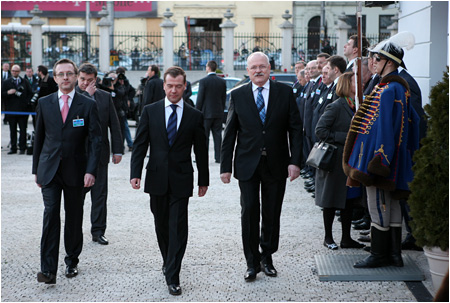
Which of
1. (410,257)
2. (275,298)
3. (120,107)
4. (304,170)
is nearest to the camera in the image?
(275,298)

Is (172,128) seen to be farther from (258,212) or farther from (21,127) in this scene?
(21,127)

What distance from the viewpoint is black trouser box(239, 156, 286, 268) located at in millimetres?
6758

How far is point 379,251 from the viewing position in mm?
6918

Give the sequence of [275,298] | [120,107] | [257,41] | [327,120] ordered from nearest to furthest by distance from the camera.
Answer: [275,298]
[327,120]
[120,107]
[257,41]

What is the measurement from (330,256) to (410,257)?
0.77 meters

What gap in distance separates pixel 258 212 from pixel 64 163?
179cm

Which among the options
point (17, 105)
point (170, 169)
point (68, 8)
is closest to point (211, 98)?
point (17, 105)

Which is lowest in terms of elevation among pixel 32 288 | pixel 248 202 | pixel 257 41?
pixel 32 288

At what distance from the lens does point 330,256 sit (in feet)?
24.4

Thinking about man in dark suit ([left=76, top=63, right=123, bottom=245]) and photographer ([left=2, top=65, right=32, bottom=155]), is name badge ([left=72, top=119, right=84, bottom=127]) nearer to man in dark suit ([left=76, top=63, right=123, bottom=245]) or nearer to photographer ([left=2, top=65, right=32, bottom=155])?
man in dark suit ([left=76, top=63, right=123, bottom=245])

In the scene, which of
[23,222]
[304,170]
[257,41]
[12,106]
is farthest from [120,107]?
[257,41]

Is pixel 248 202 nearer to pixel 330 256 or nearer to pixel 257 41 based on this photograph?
pixel 330 256

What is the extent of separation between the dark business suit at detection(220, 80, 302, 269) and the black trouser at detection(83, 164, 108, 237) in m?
2.08

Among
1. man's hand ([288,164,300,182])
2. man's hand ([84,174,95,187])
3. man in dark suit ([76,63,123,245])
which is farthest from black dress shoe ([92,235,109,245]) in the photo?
man's hand ([288,164,300,182])
